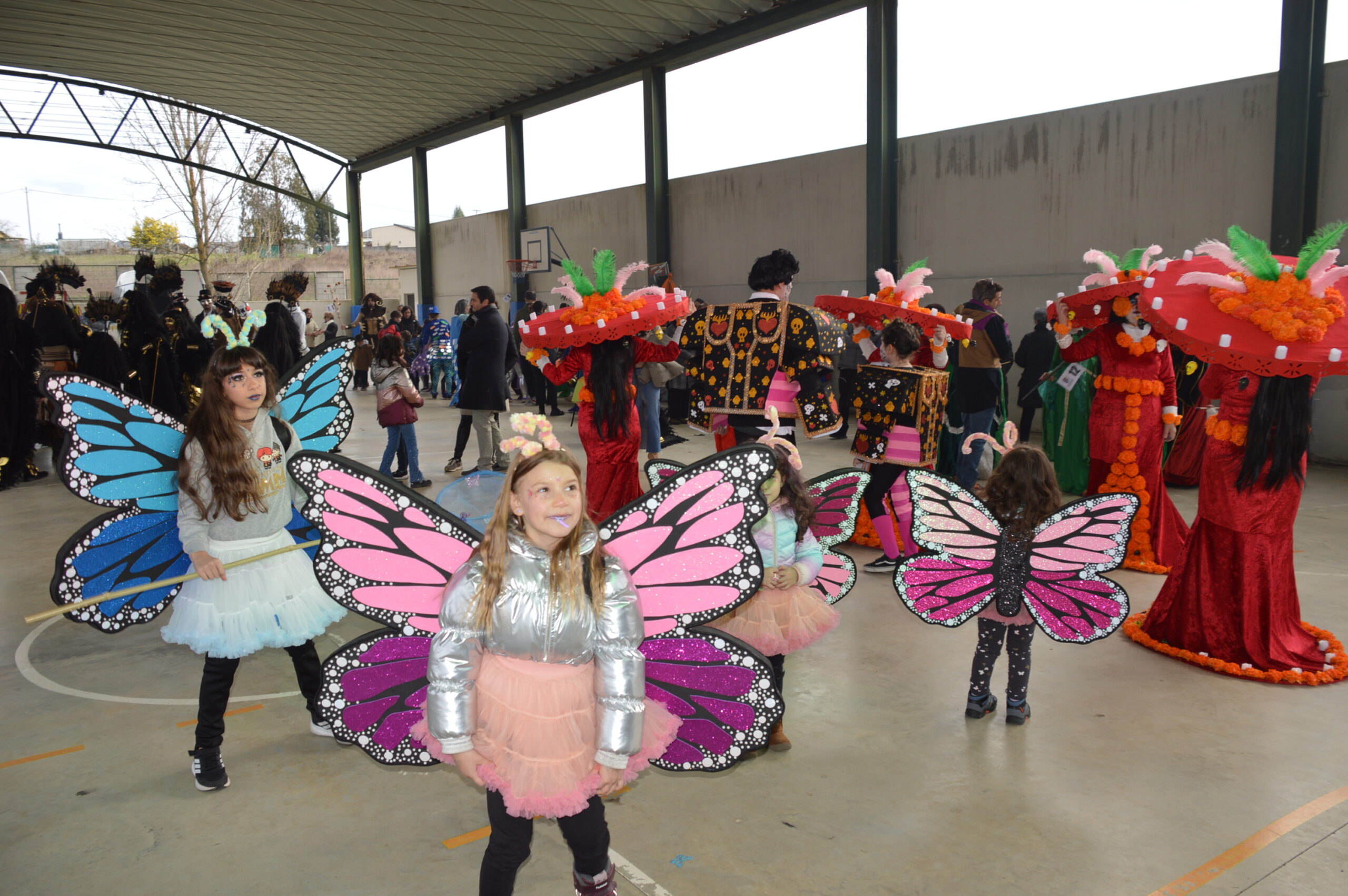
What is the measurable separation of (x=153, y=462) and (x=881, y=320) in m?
3.97

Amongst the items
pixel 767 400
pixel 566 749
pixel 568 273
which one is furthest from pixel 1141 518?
pixel 566 749

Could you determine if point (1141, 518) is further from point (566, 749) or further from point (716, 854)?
point (566, 749)

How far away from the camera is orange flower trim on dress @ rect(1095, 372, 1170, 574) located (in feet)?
16.7

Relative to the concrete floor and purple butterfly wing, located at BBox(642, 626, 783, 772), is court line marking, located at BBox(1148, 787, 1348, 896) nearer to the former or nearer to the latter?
the concrete floor

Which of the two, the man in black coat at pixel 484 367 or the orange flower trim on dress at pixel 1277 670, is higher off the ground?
the man in black coat at pixel 484 367

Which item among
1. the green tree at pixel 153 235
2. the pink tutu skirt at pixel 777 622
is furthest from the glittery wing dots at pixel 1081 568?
the green tree at pixel 153 235

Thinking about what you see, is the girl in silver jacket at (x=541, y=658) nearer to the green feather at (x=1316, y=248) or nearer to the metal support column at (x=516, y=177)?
the green feather at (x=1316, y=248)

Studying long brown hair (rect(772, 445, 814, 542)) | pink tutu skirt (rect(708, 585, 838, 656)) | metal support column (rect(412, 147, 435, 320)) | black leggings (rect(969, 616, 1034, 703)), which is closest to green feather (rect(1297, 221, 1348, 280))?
black leggings (rect(969, 616, 1034, 703))

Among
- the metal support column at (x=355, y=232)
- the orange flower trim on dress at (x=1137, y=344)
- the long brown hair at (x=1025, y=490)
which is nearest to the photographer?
the long brown hair at (x=1025, y=490)

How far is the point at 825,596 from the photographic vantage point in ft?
10.4

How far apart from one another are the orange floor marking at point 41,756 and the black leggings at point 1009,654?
10.7ft

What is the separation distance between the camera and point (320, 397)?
3.23m

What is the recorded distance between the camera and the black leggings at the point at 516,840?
1.96 m

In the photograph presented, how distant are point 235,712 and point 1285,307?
4296 mm
